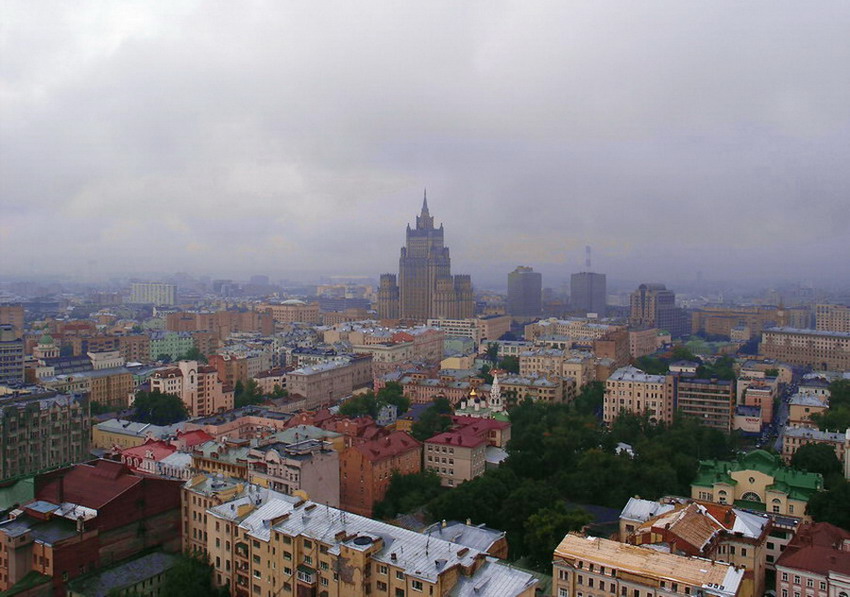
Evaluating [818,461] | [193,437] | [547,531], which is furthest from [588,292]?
[547,531]

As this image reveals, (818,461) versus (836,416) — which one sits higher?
(836,416)

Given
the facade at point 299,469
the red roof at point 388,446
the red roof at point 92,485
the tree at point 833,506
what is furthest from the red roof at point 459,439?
the red roof at point 92,485

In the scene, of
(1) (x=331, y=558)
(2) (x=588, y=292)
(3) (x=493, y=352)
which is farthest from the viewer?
(2) (x=588, y=292)

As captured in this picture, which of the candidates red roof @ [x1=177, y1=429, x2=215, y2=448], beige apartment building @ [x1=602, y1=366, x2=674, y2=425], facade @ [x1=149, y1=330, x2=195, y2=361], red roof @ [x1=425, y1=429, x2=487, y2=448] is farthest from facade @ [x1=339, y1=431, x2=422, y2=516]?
facade @ [x1=149, y1=330, x2=195, y2=361]

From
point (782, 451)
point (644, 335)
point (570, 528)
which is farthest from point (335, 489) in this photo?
point (644, 335)

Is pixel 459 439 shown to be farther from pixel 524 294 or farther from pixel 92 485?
pixel 524 294

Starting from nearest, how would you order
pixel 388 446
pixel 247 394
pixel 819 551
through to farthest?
pixel 819 551 → pixel 388 446 → pixel 247 394

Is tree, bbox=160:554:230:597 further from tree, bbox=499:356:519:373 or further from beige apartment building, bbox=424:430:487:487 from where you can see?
tree, bbox=499:356:519:373
